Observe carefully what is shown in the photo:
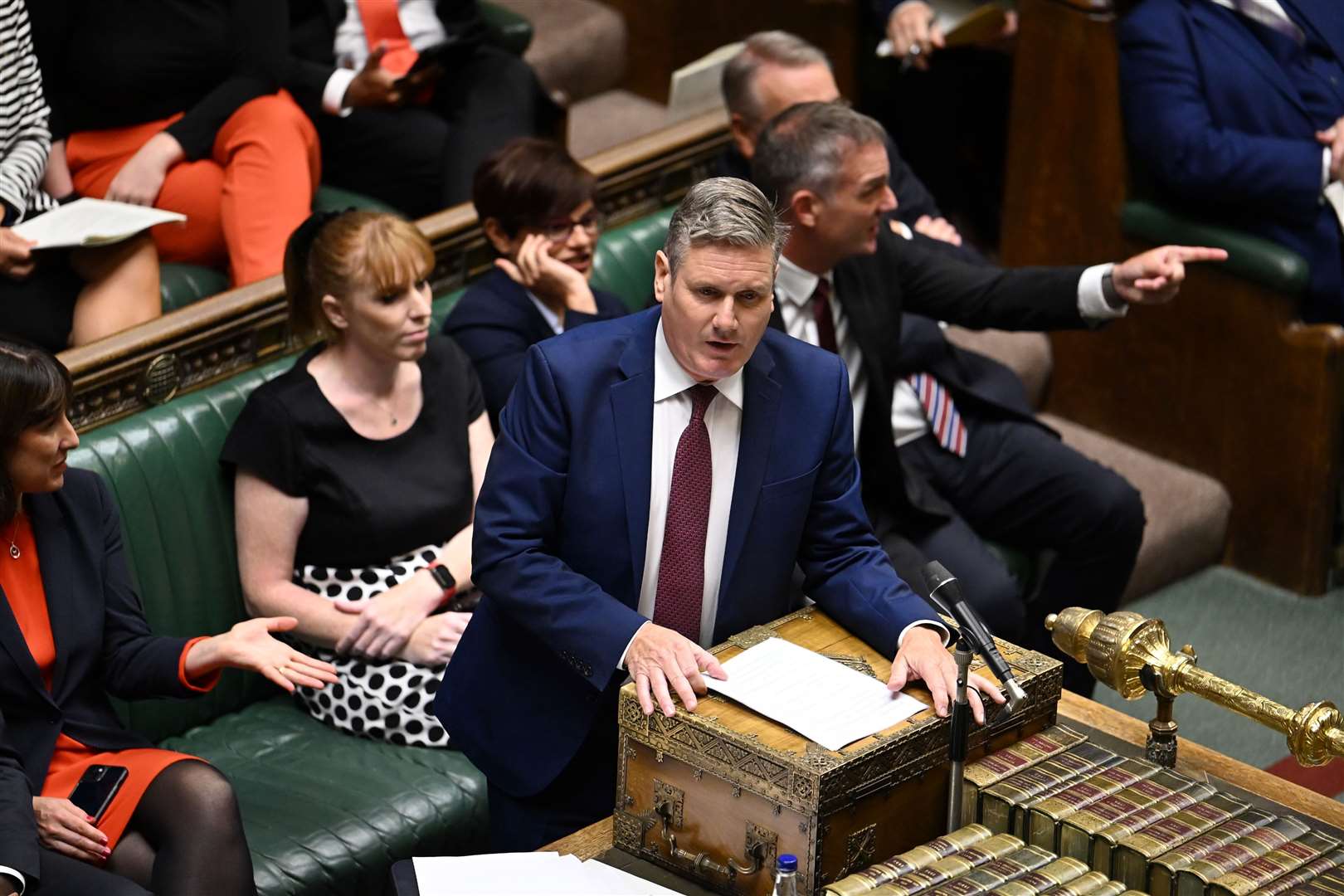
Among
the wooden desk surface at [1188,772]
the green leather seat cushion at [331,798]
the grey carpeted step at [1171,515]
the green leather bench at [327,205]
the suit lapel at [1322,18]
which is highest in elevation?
the suit lapel at [1322,18]

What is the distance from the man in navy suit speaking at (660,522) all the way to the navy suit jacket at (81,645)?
1.65 feet

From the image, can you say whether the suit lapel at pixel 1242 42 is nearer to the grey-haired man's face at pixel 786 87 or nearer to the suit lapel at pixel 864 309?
the grey-haired man's face at pixel 786 87

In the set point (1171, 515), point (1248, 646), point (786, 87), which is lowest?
point (1248, 646)

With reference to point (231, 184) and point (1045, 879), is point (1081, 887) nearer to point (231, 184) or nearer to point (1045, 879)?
point (1045, 879)

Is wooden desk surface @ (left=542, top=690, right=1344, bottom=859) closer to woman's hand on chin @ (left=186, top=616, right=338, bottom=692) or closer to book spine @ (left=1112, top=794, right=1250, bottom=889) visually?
book spine @ (left=1112, top=794, right=1250, bottom=889)

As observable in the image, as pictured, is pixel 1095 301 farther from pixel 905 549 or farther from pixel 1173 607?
pixel 1173 607

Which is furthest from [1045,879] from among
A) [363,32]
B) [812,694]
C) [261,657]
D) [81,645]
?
[363,32]

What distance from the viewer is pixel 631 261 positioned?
4.23 metres

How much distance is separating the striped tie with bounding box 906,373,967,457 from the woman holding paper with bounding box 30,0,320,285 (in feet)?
4.53

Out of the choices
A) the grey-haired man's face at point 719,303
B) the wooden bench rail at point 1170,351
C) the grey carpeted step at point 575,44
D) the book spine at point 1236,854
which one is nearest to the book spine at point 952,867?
the book spine at point 1236,854

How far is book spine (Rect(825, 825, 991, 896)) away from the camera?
7.55ft

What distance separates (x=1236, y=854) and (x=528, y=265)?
186 centimetres

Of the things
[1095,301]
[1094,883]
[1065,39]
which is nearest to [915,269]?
[1095,301]

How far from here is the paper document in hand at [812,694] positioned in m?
2.43
